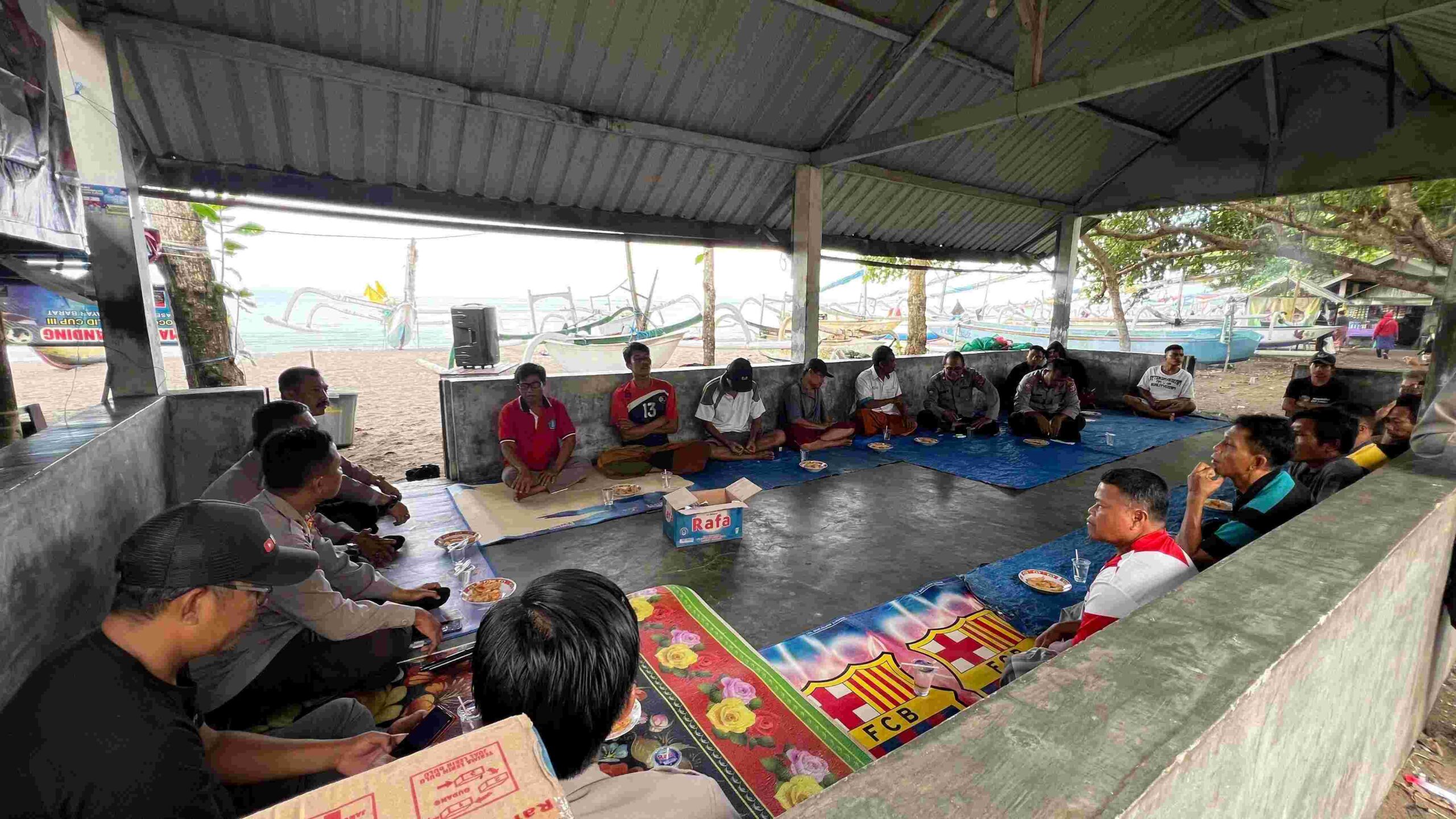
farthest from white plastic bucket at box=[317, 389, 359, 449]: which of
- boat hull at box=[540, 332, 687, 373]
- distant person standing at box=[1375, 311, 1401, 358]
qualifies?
distant person standing at box=[1375, 311, 1401, 358]

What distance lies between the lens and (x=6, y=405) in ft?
12.6

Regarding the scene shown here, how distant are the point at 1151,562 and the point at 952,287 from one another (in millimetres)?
34216

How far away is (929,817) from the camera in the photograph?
86 centimetres

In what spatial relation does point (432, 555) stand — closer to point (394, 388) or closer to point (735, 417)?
point (735, 417)

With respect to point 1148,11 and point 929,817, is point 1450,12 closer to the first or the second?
point 1148,11

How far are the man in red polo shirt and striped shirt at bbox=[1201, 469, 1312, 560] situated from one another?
4.78 meters

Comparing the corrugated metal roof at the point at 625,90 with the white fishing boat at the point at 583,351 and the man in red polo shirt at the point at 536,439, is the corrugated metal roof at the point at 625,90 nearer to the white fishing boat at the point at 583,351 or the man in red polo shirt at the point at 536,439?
the man in red polo shirt at the point at 536,439

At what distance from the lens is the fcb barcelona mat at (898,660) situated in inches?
102

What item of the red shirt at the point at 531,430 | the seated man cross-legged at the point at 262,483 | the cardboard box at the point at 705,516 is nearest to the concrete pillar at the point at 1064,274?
the cardboard box at the point at 705,516

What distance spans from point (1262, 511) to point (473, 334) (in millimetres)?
6638

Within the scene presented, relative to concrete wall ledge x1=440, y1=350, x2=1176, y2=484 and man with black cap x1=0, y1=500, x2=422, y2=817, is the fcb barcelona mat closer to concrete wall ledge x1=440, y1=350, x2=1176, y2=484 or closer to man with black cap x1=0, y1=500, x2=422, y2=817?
man with black cap x1=0, y1=500, x2=422, y2=817

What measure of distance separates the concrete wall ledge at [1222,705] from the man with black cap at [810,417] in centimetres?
526

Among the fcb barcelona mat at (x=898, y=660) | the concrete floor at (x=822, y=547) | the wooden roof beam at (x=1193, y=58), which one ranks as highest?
the wooden roof beam at (x=1193, y=58)

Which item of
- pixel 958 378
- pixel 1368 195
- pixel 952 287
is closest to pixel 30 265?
pixel 958 378
